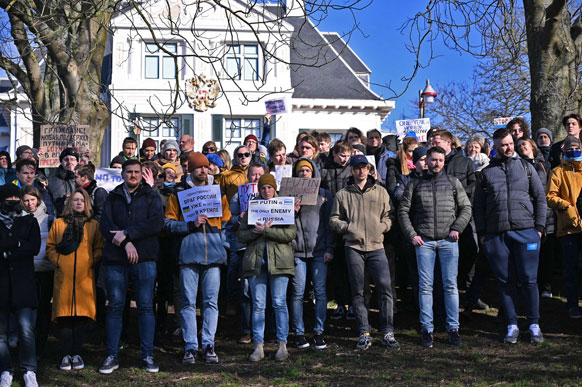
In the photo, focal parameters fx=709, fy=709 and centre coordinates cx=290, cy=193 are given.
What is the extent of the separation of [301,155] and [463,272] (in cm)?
260

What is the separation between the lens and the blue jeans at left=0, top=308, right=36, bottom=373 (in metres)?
6.75

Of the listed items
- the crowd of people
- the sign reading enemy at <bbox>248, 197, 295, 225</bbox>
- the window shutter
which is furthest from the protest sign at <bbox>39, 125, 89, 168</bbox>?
the window shutter

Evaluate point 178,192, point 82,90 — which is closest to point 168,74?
point 82,90

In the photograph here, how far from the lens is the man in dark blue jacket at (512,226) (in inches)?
306

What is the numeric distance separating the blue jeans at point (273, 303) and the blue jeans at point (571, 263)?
11.2ft

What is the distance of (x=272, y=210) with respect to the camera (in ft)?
25.2

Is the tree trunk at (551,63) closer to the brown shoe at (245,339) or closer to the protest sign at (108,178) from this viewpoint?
the brown shoe at (245,339)

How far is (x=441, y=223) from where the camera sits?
7.84m

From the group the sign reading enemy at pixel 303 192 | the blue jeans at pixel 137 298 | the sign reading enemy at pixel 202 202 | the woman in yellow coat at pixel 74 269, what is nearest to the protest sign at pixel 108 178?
the woman in yellow coat at pixel 74 269

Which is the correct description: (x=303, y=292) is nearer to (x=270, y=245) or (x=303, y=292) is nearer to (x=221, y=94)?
(x=270, y=245)

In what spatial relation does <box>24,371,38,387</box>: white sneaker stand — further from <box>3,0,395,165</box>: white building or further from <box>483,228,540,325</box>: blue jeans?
<box>3,0,395,165</box>: white building

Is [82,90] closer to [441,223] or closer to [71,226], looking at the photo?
[71,226]

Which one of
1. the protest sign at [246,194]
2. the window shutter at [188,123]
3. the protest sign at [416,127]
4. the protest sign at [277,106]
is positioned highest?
the window shutter at [188,123]

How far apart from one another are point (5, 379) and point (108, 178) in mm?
3662
